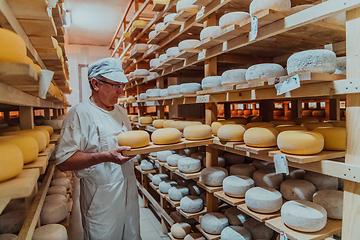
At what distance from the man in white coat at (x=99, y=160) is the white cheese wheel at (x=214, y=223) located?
1.90ft

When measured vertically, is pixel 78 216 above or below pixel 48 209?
below

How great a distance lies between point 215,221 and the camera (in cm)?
185

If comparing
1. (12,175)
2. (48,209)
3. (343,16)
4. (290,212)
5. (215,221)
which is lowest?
(215,221)

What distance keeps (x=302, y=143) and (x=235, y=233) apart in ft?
2.91

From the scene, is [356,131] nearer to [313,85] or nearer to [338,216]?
[313,85]

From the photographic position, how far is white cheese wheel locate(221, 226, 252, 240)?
1635 mm

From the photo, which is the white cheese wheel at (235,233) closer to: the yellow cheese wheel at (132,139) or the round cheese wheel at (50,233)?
the yellow cheese wheel at (132,139)

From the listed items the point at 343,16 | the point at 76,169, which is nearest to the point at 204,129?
the point at 76,169

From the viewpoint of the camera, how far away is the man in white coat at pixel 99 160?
1.50 m

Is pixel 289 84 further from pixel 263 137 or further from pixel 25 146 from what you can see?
pixel 25 146

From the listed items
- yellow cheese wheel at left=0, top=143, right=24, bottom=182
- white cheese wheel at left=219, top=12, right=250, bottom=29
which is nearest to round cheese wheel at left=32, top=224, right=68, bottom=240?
yellow cheese wheel at left=0, top=143, right=24, bottom=182

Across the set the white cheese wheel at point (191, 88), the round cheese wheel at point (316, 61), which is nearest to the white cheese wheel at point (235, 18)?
the round cheese wheel at point (316, 61)

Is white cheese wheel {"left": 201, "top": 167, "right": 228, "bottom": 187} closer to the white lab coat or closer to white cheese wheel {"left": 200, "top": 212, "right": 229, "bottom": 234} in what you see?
white cheese wheel {"left": 200, "top": 212, "right": 229, "bottom": 234}

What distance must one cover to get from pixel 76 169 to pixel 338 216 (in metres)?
1.62
